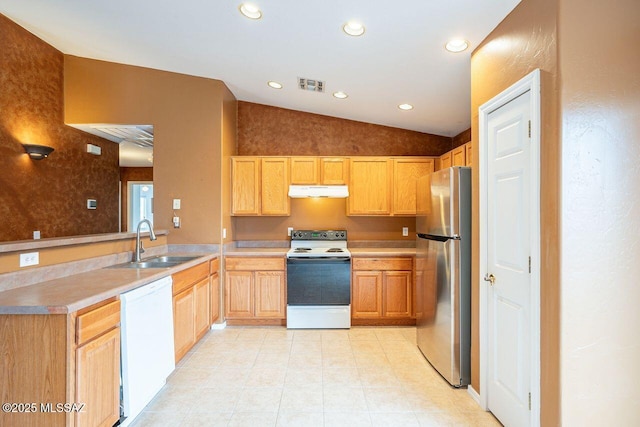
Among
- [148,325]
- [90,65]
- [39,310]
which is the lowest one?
[148,325]

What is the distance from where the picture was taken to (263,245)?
4.35 metres

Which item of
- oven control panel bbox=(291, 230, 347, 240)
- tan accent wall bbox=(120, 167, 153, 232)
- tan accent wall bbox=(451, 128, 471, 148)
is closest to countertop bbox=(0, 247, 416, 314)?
oven control panel bbox=(291, 230, 347, 240)

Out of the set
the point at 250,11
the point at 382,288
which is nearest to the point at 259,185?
the point at 382,288

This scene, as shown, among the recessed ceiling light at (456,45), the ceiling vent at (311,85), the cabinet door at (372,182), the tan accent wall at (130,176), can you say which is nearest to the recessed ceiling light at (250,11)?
the ceiling vent at (311,85)

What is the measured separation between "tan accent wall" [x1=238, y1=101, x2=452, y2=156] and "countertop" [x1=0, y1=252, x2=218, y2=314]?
7.96 ft

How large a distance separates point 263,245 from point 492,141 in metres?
3.10

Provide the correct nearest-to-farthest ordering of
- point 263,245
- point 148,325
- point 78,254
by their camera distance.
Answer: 1. point 148,325
2. point 78,254
3. point 263,245

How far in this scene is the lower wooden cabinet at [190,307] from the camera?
8.71ft

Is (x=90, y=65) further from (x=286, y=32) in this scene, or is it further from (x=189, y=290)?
(x=189, y=290)

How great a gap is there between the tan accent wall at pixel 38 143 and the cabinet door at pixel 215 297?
1954mm

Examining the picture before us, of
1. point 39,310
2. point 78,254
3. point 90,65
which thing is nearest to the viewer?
point 39,310

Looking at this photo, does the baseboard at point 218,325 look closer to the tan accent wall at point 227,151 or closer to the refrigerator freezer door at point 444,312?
the tan accent wall at point 227,151

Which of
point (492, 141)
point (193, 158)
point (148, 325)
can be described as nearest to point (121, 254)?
point (148, 325)

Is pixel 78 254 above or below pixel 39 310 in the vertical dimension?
above
